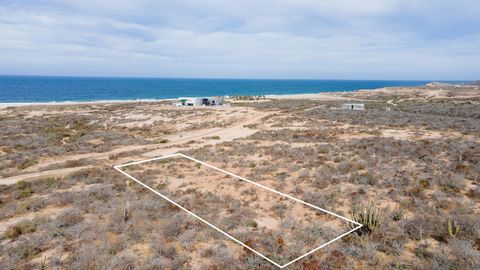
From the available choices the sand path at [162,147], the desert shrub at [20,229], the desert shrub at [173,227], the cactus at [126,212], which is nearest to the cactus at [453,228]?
the desert shrub at [173,227]

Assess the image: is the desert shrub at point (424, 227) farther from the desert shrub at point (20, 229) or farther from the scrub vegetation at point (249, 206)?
the desert shrub at point (20, 229)

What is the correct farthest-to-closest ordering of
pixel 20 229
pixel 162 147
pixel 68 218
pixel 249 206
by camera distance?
pixel 162 147
pixel 249 206
pixel 68 218
pixel 20 229

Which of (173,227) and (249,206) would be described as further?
(249,206)

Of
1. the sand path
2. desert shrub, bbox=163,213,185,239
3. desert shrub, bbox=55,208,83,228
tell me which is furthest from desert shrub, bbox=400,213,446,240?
the sand path

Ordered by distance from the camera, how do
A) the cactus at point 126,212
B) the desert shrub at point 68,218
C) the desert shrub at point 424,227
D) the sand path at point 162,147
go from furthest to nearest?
the sand path at point 162,147
the cactus at point 126,212
the desert shrub at point 68,218
the desert shrub at point 424,227

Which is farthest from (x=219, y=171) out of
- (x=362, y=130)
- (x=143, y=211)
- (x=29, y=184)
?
(x=362, y=130)

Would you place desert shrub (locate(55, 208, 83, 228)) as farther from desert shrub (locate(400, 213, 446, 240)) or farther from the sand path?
desert shrub (locate(400, 213, 446, 240))

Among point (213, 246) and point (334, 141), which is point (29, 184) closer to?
point (213, 246)

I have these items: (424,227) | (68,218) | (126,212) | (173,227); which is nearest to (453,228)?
(424,227)

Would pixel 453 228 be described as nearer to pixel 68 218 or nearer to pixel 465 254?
pixel 465 254

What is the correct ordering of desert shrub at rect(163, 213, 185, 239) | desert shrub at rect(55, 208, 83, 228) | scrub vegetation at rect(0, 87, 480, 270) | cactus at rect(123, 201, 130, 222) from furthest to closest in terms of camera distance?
1. cactus at rect(123, 201, 130, 222)
2. desert shrub at rect(55, 208, 83, 228)
3. desert shrub at rect(163, 213, 185, 239)
4. scrub vegetation at rect(0, 87, 480, 270)

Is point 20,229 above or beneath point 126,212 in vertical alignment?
beneath
